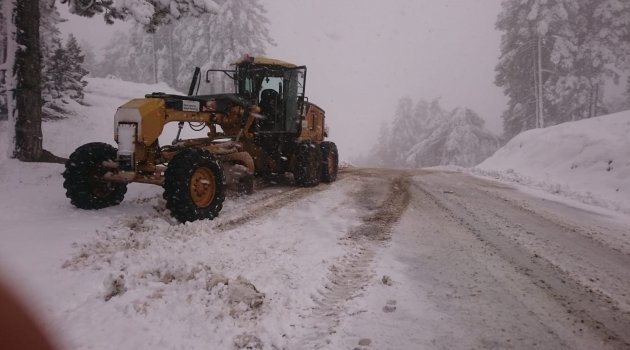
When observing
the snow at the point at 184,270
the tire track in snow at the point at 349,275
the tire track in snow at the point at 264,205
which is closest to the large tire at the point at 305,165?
the tire track in snow at the point at 264,205

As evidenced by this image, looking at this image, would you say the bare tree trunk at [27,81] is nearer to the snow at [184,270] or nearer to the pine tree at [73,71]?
the snow at [184,270]

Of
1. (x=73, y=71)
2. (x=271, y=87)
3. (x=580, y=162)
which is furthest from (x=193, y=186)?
(x=73, y=71)

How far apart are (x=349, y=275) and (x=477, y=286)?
1198 mm

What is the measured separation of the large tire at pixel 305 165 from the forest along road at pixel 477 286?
3.00 m

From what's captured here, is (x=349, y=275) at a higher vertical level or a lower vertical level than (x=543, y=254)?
lower

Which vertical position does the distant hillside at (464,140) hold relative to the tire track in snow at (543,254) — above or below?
above

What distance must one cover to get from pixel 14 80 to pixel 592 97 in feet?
121

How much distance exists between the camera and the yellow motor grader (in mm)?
5359

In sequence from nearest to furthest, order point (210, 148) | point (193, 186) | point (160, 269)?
point (160, 269) < point (193, 186) < point (210, 148)

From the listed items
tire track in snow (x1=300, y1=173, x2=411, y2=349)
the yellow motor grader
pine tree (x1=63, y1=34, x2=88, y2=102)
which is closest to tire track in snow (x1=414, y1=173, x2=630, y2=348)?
tire track in snow (x1=300, y1=173, x2=411, y2=349)

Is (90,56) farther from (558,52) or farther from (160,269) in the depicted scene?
(160,269)

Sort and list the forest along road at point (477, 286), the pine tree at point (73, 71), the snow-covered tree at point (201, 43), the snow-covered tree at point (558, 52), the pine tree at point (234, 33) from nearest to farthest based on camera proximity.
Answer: the forest along road at point (477, 286)
the pine tree at point (73, 71)
the snow-covered tree at point (558, 52)
the pine tree at point (234, 33)
the snow-covered tree at point (201, 43)

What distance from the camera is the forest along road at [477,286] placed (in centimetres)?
276

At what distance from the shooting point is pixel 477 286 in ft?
11.9
